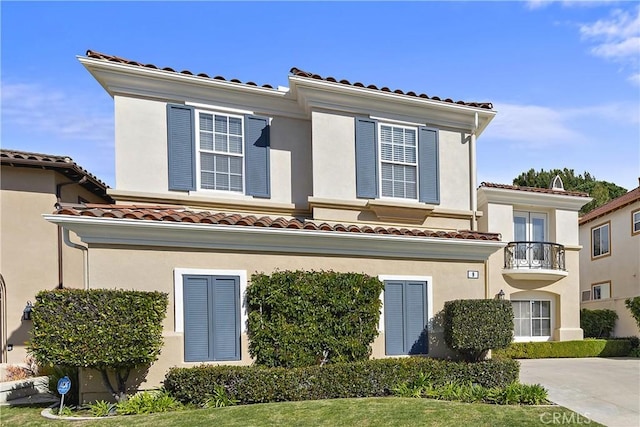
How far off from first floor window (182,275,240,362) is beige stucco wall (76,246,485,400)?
0.71 ft

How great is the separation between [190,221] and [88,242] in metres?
2.01

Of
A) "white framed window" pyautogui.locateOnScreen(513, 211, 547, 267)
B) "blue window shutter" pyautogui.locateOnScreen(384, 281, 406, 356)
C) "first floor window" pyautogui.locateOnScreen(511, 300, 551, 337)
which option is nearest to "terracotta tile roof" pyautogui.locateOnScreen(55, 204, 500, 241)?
"blue window shutter" pyautogui.locateOnScreen(384, 281, 406, 356)

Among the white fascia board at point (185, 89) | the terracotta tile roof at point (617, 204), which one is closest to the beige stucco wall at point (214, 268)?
the white fascia board at point (185, 89)

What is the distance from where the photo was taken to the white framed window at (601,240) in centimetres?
2490

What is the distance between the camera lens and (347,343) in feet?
33.0

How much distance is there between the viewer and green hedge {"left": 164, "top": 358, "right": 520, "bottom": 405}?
8.95 meters

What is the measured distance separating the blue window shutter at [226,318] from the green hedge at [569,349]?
12.3m

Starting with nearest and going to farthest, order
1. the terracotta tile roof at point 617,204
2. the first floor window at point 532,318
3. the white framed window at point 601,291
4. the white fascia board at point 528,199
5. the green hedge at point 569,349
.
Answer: the green hedge at point 569,349
the white fascia board at point 528,199
the first floor window at point 532,318
the terracotta tile roof at point 617,204
the white framed window at point 601,291

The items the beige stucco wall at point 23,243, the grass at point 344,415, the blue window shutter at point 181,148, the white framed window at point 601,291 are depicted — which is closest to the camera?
the grass at point 344,415

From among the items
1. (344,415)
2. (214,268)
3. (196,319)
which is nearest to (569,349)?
(344,415)

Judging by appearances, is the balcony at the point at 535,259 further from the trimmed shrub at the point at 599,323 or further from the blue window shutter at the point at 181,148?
the blue window shutter at the point at 181,148

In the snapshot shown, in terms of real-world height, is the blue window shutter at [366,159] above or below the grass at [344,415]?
above

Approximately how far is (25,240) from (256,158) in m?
7.55

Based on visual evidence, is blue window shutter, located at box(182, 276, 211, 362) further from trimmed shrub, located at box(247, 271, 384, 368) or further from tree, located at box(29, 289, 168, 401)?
trimmed shrub, located at box(247, 271, 384, 368)
